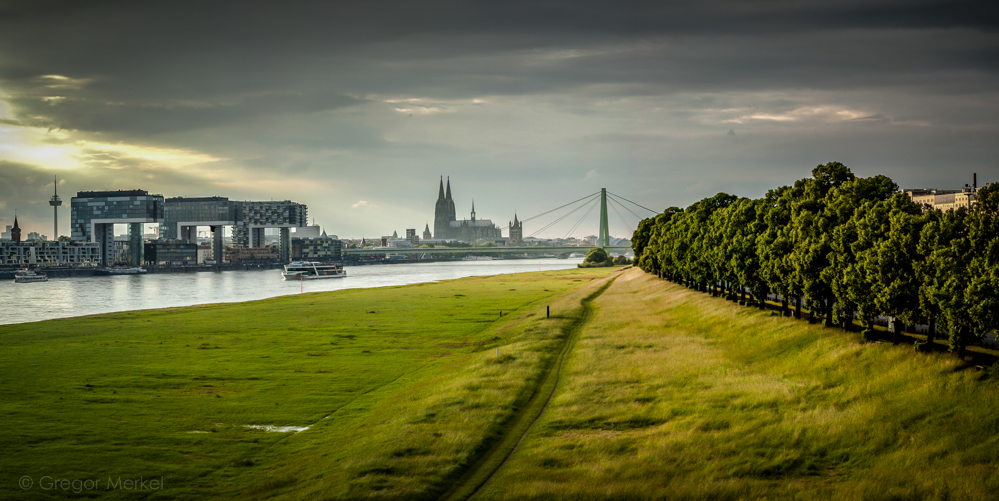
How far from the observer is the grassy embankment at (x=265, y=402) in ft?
61.0

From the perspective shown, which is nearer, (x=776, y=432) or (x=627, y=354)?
(x=776, y=432)

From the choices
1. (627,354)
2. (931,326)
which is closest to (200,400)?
(627,354)

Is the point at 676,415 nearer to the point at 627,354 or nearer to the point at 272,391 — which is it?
the point at 627,354

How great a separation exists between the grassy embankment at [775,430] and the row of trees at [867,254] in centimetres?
178

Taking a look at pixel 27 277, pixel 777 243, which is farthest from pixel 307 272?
pixel 777 243

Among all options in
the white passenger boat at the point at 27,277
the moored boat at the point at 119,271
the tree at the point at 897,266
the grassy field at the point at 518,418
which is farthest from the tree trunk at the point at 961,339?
the moored boat at the point at 119,271

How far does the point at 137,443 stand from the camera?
2095 cm

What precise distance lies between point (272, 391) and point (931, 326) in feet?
92.2

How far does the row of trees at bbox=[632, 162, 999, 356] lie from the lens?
898 inches

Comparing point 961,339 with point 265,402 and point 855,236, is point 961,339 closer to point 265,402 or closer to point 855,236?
point 855,236

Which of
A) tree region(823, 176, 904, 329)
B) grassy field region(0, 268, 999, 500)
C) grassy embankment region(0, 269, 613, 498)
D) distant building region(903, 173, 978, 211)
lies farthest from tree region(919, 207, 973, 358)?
distant building region(903, 173, 978, 211)

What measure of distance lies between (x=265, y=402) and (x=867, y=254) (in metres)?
26.9

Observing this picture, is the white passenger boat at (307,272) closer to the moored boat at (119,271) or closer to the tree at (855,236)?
the moored boat at (119,271)

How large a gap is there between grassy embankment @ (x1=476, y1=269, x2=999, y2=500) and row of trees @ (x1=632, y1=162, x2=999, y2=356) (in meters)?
1.78
